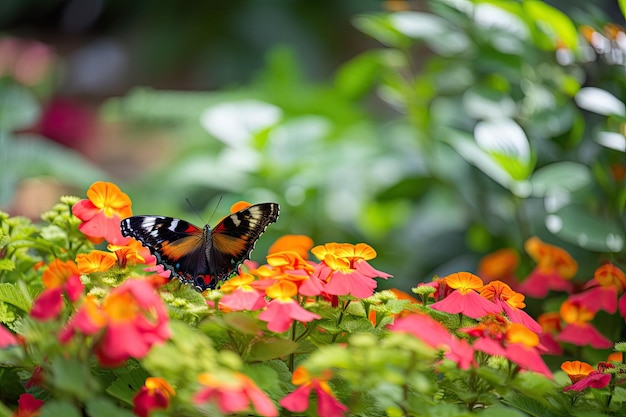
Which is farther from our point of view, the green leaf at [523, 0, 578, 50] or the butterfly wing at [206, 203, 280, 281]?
the green leaf at [523, 0, 578, 50]

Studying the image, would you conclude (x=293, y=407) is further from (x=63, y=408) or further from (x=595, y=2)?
(x=595, y=2)

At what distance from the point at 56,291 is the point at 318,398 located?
204 mm

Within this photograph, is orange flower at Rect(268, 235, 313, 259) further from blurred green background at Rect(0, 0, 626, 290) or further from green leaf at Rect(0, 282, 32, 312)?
blurred green background at Rect(0, 0, 626, 290)

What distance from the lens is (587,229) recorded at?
1088 millimetres

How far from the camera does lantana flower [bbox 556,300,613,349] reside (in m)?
0.85

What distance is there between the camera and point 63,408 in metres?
0.50

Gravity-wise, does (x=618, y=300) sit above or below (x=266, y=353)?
below

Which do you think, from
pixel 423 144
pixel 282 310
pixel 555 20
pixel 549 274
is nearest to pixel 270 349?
pixel 282 310

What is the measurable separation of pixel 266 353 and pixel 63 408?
18 cm

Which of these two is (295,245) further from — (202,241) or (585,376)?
(585,376)

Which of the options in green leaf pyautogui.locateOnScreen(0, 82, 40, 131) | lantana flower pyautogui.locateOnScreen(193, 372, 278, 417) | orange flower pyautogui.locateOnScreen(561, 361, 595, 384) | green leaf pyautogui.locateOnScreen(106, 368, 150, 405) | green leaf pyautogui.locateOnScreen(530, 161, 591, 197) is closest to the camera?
lantana flower pyautogui.locateOnScreen(193, 372, 278, 417)

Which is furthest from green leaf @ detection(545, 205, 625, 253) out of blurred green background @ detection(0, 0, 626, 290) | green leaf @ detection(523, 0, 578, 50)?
green leaf @ detection(523, 0, 578, 50)

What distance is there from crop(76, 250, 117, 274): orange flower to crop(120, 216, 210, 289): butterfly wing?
0.16 ft

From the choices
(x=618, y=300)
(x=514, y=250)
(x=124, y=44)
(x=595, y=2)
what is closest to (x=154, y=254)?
(x=618, y=300)
